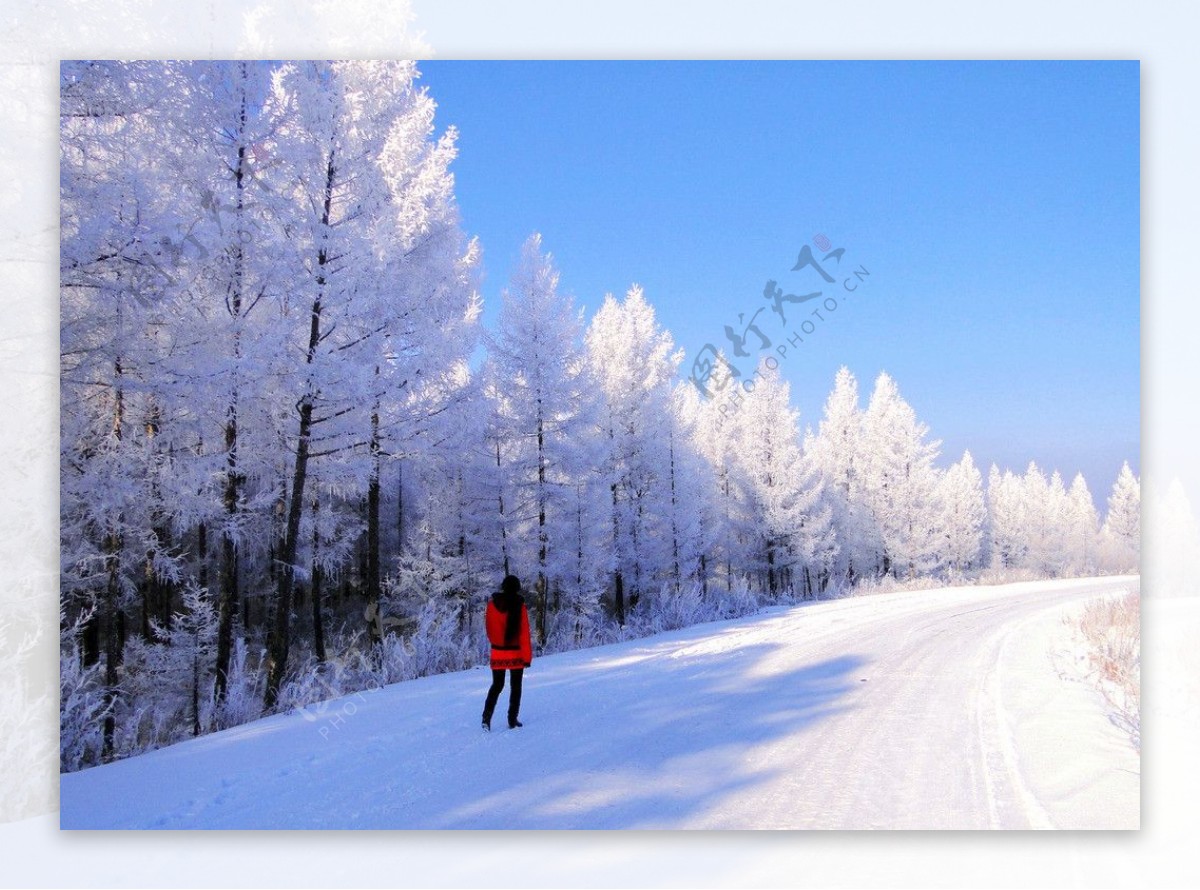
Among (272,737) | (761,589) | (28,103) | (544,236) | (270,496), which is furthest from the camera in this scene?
(761,589)

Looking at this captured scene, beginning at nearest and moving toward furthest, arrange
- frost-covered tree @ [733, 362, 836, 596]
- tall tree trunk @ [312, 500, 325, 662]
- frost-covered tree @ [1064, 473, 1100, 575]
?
frost-covered tree @ [1064, 473, 1100, 575]
tall tree trunk @ [312, 500, 325, 662]
frost-covered tree @ [733, 362, 836, 596]

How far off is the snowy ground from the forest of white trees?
1.61 meters

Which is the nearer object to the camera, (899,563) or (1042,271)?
(1042,271)

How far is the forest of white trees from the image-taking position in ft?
22.5

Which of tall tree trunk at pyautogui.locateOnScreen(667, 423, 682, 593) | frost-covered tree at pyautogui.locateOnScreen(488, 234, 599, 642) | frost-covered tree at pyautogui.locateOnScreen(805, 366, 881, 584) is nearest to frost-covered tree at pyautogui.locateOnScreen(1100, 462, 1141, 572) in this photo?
frost-covered tree at pyautogui.locateOnScreen(488, 234, 599, 642)

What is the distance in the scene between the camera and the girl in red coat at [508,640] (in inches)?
222

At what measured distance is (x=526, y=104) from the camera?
721cm

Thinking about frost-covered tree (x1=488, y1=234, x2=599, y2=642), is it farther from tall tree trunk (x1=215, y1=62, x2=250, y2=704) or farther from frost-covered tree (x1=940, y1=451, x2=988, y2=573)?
frost-covered tree (x1=940, y1=451, x2=988, y2=573)

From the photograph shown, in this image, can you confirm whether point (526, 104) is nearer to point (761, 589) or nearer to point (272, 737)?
point (272, 737)

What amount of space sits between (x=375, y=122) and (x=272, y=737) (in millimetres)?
7604

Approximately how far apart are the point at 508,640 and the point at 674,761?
157 cm

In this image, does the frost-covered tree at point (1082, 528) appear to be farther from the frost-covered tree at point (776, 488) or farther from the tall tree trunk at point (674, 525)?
the tall tree trunk at point (674, 525)

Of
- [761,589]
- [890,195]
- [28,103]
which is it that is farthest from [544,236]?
[761,589]

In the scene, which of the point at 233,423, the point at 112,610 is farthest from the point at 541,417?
the point at 112,610
